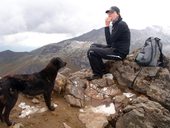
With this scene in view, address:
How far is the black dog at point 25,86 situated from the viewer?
1438 cm

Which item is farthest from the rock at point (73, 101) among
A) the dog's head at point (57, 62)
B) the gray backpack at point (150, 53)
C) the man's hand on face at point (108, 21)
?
the man's hand on face at point (108, 21)

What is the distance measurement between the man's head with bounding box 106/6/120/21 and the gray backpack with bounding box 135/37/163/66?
2201mm

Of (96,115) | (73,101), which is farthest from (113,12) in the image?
(96,115)

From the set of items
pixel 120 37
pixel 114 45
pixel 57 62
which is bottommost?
pixel 114 45

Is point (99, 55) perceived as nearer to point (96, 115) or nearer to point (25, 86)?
Answer: point (96, 115)

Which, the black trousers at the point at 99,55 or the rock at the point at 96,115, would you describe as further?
the black trousers at the point at 99,55

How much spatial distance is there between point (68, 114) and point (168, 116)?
4742 mm

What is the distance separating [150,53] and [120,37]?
186cm

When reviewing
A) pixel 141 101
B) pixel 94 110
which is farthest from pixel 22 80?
pixel 141 101

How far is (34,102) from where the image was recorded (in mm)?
17172

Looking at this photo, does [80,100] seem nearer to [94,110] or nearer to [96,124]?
[94,110]

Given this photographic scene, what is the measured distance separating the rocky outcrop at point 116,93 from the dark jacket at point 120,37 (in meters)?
1.11

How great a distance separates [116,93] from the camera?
1883cm

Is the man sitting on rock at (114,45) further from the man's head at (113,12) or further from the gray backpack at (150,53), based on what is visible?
the gray backpack at (150,53)
